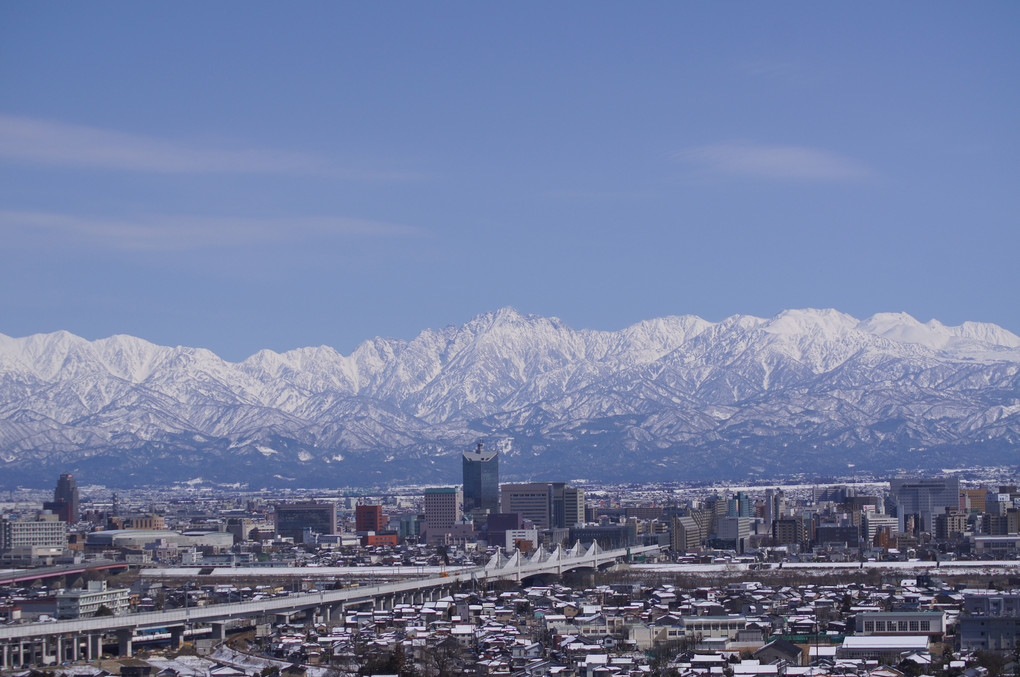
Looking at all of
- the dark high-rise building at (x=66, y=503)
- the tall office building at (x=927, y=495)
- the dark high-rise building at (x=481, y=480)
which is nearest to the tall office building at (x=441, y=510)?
the dark high-rise building at (x=481, y=480)

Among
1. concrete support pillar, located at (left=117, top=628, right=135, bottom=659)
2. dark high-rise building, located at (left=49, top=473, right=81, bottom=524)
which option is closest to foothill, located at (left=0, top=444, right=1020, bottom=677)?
concrete support pillar, located at (left=117, top=628, right=135, bottom=659)

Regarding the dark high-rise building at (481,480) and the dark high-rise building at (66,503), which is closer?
the dark high-rise building at (66,503)

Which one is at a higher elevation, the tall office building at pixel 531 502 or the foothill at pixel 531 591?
the tall office building at pixel 531 502

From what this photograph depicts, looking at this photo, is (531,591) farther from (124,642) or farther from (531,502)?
(531,502)

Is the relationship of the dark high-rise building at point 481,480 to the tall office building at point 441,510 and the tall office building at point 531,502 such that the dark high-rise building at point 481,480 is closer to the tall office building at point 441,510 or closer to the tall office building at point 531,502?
the tall office building at point 531,502

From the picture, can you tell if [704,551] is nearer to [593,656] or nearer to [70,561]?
[70,561]

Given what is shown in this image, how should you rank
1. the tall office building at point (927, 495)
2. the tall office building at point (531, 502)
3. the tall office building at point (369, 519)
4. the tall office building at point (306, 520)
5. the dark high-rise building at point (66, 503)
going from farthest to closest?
the dark high-rise building at point (66, 503)
the tall office building at point (531, 502)
the tall office building at point (927, 495)
the tall office building at point (369, 519)
the tall office building at point (306, 520)
